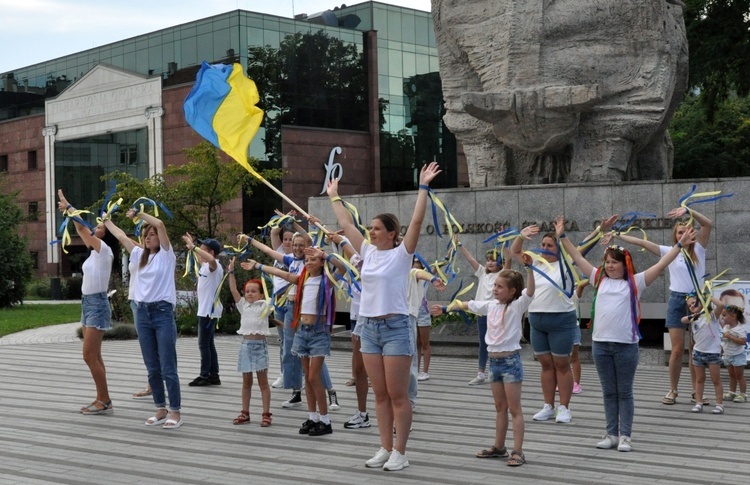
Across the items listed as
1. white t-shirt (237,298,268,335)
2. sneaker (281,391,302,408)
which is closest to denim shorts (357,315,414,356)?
white t-shirt (237,298,268,335)

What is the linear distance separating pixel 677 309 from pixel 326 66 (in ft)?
126

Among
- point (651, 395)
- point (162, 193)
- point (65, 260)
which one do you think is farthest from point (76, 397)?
point (65, 260)

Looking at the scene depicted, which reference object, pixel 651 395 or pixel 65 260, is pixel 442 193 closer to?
pixel 651 395

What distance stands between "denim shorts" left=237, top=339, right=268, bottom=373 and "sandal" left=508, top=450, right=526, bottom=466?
3.02m

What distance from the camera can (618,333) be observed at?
8625 millimetres

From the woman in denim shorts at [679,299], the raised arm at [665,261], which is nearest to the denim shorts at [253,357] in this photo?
the raised arm at [665,261]

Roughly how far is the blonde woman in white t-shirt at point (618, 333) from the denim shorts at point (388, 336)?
1.74 meters

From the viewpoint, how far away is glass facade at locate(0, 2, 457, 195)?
45.8 m

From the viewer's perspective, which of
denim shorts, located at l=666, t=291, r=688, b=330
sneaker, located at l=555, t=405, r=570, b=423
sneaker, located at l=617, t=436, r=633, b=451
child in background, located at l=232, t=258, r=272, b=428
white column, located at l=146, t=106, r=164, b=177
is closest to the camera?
sneaker, located at l=617, t=436, r=633, b=451

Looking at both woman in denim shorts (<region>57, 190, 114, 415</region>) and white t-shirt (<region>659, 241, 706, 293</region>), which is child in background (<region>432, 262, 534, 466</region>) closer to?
white t-shirt (<region>659, 241, 706, 293</region>)

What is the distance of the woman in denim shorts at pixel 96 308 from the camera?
35.7ft

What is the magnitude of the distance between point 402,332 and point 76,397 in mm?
5893

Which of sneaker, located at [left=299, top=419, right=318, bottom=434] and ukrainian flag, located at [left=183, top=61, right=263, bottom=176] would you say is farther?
ukrainian flag, located at [left=183, top=61, right=263, bottom=176]

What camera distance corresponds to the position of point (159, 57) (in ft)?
161
